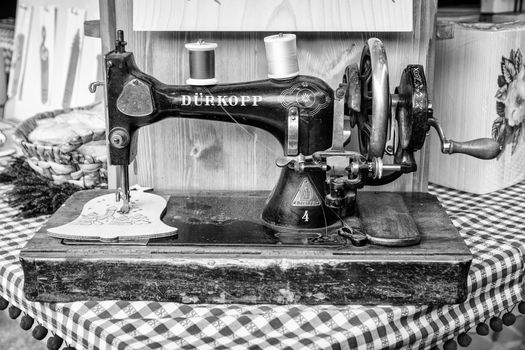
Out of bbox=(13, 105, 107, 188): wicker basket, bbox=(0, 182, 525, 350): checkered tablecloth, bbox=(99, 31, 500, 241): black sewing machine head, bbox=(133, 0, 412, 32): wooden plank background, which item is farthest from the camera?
bbox=(13, 105, 107, 188): wicker basket

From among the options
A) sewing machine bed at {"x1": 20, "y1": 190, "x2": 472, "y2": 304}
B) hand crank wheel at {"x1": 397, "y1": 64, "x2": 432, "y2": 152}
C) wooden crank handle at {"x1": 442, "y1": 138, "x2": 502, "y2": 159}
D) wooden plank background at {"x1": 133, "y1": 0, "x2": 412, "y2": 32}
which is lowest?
sewing machine bed at {"x1": 20, "y1": 190, "x2": 472, "y2": 304}

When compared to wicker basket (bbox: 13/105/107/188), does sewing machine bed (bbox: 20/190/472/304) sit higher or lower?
lower

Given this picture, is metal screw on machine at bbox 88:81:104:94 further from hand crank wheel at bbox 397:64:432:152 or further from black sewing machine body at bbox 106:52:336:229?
hand crank wheel at bbox 397:64:432:152

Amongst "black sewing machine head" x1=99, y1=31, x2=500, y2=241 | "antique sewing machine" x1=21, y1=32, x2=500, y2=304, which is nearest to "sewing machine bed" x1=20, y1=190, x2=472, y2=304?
"antique sewing machine" x1=21, y1=32, x2=500, y2=304

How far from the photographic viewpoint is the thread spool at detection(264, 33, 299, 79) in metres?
1.35

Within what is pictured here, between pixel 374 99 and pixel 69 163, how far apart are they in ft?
2.68

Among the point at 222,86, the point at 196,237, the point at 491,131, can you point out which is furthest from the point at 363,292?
the point at 491,131

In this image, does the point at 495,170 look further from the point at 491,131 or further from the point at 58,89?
the point at 58,89

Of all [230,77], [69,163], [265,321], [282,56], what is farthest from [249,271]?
[69,163]

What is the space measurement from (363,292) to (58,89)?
1.70 metres

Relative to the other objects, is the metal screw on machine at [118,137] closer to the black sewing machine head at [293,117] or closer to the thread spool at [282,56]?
the black sewing machine head at [293,117]

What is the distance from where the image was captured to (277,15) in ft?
5.02

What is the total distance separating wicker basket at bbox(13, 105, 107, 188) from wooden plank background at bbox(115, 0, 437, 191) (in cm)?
11

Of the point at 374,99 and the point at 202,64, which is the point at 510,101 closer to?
the point at 374,99
